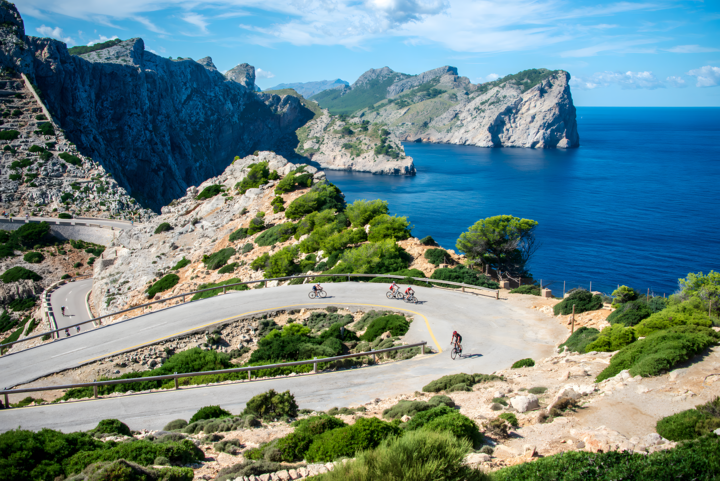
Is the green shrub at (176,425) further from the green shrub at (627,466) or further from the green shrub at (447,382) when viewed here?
the green shrub at (627,466)

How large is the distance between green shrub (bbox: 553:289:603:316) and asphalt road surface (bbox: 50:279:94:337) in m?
43.4

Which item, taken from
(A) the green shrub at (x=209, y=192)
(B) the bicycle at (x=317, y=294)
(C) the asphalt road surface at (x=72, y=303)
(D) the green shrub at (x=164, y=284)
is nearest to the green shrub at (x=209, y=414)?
(B) the bicycle at (x=317, y=294)

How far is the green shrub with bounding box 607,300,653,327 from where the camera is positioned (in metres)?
19.7

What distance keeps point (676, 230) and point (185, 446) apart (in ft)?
324

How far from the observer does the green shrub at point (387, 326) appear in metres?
23.9

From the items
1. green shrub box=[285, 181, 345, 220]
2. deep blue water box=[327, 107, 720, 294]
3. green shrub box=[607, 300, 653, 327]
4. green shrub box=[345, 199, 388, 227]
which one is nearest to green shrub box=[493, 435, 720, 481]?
green shrub box=[607, 300, 653, 327]

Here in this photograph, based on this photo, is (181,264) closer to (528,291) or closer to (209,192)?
(209,192)

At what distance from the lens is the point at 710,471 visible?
25.5 ft

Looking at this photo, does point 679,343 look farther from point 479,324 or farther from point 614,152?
point 614,152

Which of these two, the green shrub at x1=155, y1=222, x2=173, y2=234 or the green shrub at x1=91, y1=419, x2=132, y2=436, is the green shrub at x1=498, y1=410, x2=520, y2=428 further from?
the green shrub at x1=155, y1=222, x2=173, y2=234

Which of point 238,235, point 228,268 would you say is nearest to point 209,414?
point 228,268

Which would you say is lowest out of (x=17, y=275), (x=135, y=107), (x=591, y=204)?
(x=17, y=275)

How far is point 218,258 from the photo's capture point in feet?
142

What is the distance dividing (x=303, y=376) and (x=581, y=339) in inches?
500
